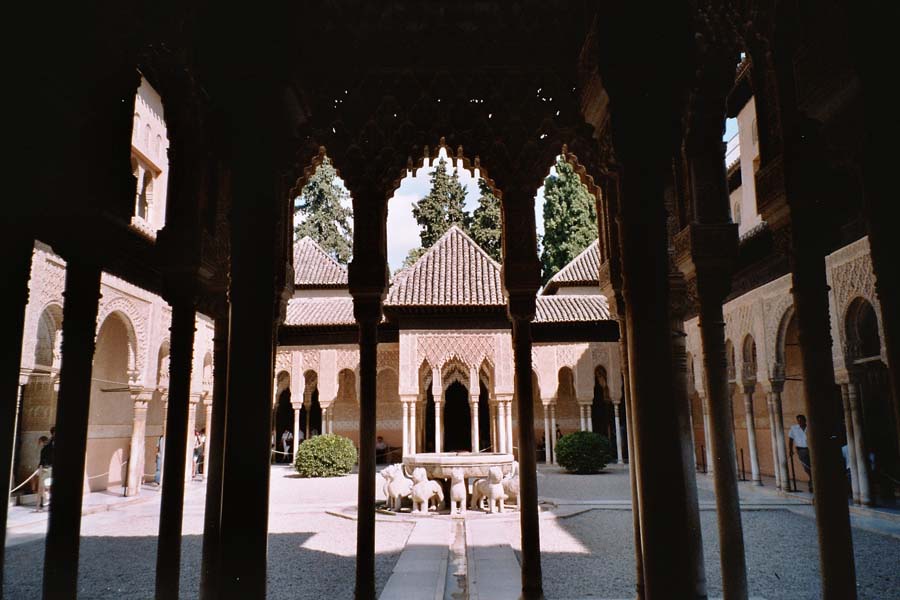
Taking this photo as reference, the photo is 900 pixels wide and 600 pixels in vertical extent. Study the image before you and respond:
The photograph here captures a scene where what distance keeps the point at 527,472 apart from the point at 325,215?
123 ft

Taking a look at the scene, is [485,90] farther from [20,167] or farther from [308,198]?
[308,198]

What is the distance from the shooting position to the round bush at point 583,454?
19156 mm

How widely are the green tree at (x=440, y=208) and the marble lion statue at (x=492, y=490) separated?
29.6 m

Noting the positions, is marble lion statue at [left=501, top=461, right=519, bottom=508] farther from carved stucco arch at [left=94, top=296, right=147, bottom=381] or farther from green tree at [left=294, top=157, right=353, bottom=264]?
green tree at [left=294, top=157, right=353, bottom=264]

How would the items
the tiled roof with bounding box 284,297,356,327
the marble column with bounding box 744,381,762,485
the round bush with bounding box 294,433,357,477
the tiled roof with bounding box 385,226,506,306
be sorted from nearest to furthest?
the marble column with bounding box 744,381,762,485, the round bush with bounding box 294,433,357,477, the tiled roof with bounding box 385,226,506,306, the tiled roof with bounding box 284,297,356,327

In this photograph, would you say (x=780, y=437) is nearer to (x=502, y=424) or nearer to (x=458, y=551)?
(x=502, y=424)

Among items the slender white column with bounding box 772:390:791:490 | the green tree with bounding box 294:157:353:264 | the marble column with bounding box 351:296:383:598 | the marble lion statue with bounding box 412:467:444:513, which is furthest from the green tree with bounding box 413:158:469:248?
the marble column with bounding box 351:296:383:598

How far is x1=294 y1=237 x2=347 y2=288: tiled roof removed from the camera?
27.7m

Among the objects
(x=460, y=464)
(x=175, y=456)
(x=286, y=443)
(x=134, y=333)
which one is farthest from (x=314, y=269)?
(x=175, y=456)

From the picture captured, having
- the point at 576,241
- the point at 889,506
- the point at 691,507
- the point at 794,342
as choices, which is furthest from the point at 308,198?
the point at 691,507

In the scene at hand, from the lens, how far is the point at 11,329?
2941mm

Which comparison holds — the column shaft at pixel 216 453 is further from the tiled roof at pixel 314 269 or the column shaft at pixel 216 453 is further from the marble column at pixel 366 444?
the tiled roof at pixel 314 269

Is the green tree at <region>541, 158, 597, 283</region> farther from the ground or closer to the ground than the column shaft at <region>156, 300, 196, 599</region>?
farther from the ground

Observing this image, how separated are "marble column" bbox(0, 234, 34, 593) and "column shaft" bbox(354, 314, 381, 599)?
238 cm
